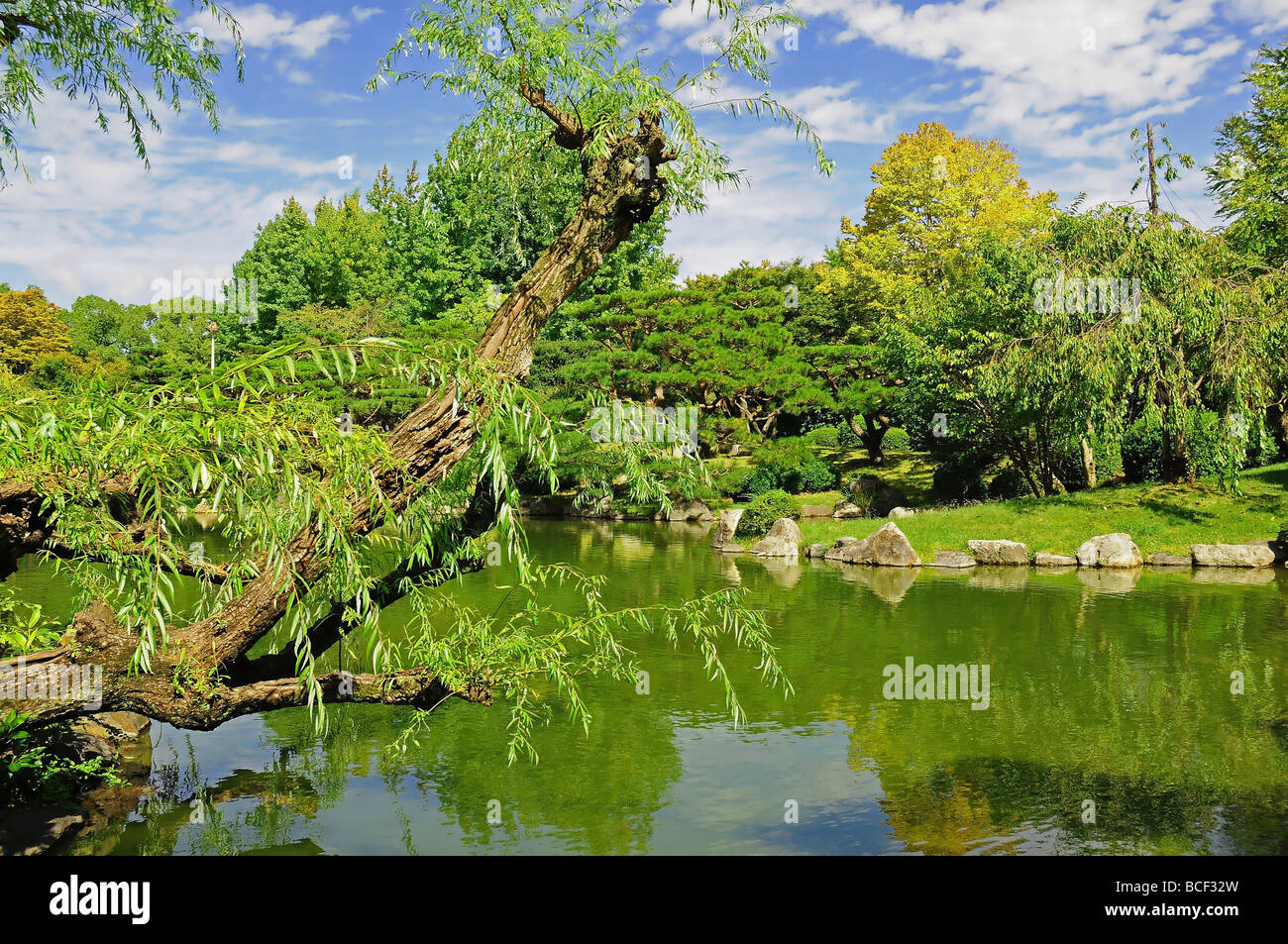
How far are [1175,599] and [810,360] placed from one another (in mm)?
14629

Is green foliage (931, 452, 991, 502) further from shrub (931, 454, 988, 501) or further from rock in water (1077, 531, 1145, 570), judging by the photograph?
rock in water (1077, 531, 1145, 570)

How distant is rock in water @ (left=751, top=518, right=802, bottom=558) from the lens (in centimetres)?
1852

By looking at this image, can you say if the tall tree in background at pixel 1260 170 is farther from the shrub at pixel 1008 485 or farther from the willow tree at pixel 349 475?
the willow tree at pixel 349 475

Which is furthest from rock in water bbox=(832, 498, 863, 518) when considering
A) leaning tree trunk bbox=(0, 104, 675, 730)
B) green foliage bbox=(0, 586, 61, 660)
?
green foliage bbox=(0, 586, 61, 660)

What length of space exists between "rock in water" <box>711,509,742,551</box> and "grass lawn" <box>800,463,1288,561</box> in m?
1.79

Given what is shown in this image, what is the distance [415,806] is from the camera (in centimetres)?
593

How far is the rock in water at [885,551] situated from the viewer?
670 inches

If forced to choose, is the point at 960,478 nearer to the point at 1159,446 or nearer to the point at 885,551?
the point at 1159,446

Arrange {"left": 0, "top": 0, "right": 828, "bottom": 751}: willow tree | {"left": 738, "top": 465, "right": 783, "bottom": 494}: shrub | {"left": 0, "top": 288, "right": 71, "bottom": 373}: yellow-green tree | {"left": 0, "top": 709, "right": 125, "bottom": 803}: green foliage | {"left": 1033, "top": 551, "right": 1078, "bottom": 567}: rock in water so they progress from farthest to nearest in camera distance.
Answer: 1. {"left": 0, "top": 288, "right": 71, "bottom": 373}: yellow-green tree
2. {"left": 738, "top": 465, "right": 783, "bottom": 494}: shrub
3. {"left": 1033, "top": 551, "right": 1078, "bottom": 567}: rock in water
4. {"left": 0, "top": 709, "right": 125, "bottom": 803}: green foliage
5. {"left": 0, "top": 0, "right": 828, "bottom": 751}: willow tree

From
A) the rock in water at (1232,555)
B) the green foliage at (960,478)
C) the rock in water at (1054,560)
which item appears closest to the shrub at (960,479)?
the green foliage at (960,478)

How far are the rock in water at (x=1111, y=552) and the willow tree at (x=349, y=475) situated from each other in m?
13.1

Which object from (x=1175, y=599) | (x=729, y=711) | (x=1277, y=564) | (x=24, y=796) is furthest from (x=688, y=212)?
(x=1277, y=564)

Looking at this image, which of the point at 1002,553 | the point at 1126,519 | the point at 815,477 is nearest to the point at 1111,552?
the point at 1126,519

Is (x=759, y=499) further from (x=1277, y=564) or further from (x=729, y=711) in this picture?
(x=729, y=711)
